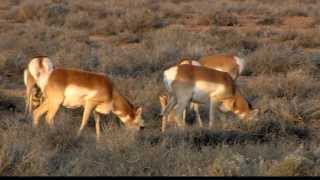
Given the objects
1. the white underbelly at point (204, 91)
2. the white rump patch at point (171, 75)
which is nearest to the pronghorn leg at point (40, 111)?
the white rump patch at point (171, 75)

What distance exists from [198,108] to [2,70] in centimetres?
565

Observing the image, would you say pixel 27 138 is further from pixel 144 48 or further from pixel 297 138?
pixel 144 48

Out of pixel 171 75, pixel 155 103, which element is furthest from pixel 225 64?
pixel 171 75

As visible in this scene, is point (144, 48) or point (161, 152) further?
point (144, 48)

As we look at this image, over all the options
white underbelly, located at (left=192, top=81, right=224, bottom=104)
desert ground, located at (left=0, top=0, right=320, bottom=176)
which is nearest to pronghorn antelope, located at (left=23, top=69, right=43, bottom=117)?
desert ground, located at (left=0, top=0, right=320, bottom=176)

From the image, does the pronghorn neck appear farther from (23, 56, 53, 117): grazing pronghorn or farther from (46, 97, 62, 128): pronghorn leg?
(23, 56, 53, 117): grazing pronghorn

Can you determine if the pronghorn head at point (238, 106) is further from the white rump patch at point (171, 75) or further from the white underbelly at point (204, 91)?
the white rump patch at point (171, 75)

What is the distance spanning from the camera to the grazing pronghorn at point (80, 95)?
10602 millimetres

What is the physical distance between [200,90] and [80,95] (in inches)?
87.3

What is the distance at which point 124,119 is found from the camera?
11.2 m

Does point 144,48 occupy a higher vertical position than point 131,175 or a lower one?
lower

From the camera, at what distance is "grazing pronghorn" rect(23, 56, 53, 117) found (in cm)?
1101

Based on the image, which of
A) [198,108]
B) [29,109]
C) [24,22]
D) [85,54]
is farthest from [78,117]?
[24,22]

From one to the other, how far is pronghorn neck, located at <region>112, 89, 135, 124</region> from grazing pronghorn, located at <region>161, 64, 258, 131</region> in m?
0.66
